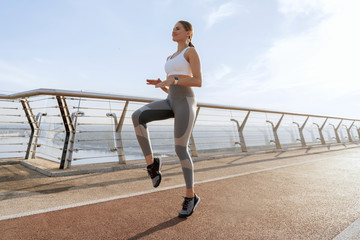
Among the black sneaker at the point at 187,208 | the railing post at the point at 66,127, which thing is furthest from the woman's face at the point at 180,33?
the railing post at the point at 66,127

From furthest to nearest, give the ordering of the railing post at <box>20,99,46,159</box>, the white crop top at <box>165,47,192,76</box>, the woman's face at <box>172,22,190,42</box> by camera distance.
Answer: the railing post at <box>20,99,46,159</box> → the woman's face at <box>172,22,190,42</box> → the white crop top at <box>165,47,192,76</box>

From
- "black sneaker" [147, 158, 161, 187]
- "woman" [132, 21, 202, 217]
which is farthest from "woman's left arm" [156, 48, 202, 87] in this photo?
"black sneaker" [147, 158, 161, 187]

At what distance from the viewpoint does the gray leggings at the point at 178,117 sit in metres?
1.89

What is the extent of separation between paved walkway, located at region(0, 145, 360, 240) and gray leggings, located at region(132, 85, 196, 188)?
407 millimetres

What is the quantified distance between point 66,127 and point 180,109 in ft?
7.64

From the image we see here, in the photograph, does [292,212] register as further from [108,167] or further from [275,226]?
[108,167]

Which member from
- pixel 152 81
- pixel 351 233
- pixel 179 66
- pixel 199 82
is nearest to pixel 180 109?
pixel 199 82

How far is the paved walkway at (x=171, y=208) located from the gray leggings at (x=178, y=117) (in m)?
0.41

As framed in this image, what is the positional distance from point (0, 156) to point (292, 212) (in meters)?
4.83

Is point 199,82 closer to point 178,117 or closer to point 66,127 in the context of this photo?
point 178,117

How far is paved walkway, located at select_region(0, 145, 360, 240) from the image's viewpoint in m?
1.37

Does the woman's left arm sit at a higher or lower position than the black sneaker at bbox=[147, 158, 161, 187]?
higher

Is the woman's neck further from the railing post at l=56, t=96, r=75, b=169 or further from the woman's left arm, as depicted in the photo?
the railing post at l=56, t=96, r=75, b=169

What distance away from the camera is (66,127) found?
11.2ft
